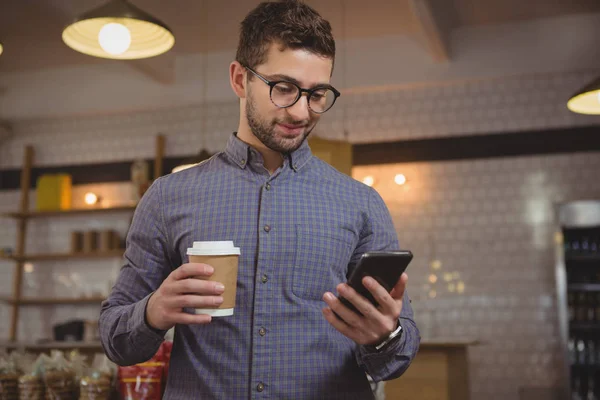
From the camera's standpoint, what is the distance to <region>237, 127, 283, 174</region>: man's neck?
169 cm

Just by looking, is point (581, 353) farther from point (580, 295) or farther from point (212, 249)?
point (212, 249)

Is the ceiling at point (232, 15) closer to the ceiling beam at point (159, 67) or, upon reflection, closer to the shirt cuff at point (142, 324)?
the ceiling beam at point (159, 67)

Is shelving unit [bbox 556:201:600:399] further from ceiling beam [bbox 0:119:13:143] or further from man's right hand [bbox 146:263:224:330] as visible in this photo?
ceiling beam [bbox 0:119:13:143]

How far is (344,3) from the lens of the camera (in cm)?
661

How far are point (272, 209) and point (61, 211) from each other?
7240 millimetres

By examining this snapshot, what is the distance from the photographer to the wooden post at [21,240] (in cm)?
832

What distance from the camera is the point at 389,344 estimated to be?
1.40 meters

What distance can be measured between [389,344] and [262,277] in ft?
1.05

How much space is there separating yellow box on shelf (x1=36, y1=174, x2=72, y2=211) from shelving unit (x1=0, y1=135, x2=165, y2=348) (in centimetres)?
11

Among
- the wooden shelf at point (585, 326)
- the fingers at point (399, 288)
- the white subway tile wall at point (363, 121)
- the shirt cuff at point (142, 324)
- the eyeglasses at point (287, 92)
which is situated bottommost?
the wooden shelf at point (585, 326)

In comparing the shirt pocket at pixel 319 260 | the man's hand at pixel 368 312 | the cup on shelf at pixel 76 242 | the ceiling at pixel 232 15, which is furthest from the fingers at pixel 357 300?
the cup on shelf at pixel 76 242

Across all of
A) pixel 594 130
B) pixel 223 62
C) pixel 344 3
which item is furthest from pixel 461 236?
pixel 223 62

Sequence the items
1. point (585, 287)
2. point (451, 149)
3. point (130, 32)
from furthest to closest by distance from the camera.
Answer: point (451, 149) → point (585, 287) → point (130, 32)

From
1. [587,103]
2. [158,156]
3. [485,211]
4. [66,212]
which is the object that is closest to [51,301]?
[66,212]
